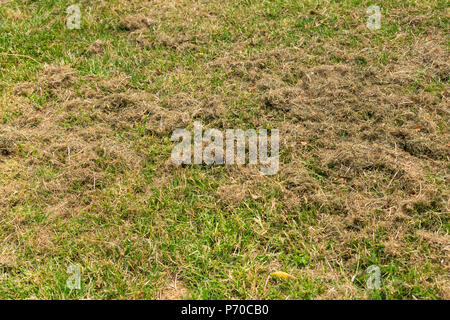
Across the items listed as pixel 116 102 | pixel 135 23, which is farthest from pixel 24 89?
pixel 135 23

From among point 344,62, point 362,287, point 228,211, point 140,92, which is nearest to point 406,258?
point 362,287

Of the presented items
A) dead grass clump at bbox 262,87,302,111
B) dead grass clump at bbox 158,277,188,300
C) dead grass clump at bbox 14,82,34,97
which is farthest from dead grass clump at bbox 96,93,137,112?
dead grass clump at bbox 158,277,188,300

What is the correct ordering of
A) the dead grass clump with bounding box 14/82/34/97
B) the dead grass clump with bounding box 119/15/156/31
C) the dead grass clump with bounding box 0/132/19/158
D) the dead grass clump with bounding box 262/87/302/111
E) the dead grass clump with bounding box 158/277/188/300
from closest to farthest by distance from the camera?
1. the dead grass clump with bounding box 158/277/188/300
2. the dead grass clump with bounding box 0/132/19/158
3. the dead grass clump with bounding box 262/87/302/111
4. the dead grass clump with bounding box 14/82/34/97
5. the dead grass clump with bounding box 119/15/156/31

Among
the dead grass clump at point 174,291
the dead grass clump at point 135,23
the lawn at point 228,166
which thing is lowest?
the dead grass clump at point 174,291

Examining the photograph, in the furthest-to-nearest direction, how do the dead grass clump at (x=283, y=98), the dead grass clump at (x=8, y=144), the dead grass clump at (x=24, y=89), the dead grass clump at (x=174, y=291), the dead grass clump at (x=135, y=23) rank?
the dead grass clump at (x=135, y=23), the dead grass clump at (x=24, y=89), the dead grass clump at (x=283, y=98), the dead grass clump at (x=8, y=144), the dead grass clump at (x=174, y=291)

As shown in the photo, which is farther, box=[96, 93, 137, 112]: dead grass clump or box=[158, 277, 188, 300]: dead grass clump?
box=[96, 93, 137, 112]: dead grass clump

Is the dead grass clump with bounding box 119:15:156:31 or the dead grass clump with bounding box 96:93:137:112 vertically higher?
the dead grass clump with bounding box 119:15:156:31

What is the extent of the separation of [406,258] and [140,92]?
7.20 feet

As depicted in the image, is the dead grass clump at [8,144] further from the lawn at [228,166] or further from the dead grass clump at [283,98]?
the dead grass clump at [283,98]

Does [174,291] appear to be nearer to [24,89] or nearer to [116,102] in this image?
[116,102]

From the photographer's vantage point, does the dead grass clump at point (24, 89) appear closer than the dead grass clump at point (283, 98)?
No

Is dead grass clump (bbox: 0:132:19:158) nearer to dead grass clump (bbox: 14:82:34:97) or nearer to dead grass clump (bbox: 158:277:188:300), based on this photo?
dead grass clump (bbox: 14:82:34:97)

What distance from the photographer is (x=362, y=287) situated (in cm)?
202

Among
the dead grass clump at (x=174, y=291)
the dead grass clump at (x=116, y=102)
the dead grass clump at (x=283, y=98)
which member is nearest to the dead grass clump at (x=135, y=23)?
the dead grass clump at (x=116, y=102)
